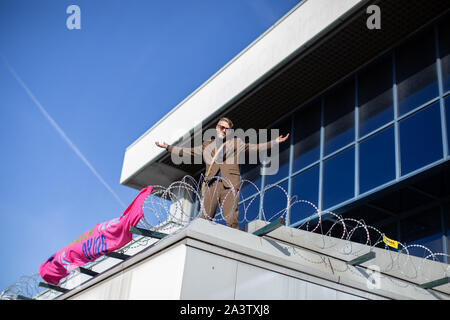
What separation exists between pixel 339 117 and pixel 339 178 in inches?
67.1

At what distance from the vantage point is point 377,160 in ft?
34.4

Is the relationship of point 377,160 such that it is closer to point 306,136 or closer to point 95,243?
point 306,136

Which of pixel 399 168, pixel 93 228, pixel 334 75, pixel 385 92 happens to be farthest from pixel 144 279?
pixel 334 75

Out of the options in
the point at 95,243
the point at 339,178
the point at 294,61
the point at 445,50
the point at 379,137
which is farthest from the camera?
the point at 294,61

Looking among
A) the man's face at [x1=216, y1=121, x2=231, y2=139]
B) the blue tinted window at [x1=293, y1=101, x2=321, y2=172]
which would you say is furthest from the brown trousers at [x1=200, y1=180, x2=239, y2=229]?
the blue tinted window at [x1=293, y1=101, x2=321, y2=172]

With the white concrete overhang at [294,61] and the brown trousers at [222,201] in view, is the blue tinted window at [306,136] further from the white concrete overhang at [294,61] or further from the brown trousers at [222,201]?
the brown trousers at [222,201]

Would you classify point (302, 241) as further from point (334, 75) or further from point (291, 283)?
point (334, 75)

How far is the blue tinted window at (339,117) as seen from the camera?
38.5 ft

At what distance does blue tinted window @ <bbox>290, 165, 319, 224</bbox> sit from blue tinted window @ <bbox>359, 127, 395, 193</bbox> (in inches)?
54.5

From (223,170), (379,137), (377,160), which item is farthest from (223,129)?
(379,137)

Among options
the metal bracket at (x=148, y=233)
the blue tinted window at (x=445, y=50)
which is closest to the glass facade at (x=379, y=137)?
the blue tinted window at (x=445, y=50)

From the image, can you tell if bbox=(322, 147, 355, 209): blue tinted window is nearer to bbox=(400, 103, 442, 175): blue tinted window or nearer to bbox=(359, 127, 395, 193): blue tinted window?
bbox=(359, 127, 395, 193): blue tinted window

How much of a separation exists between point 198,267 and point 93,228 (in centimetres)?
383
